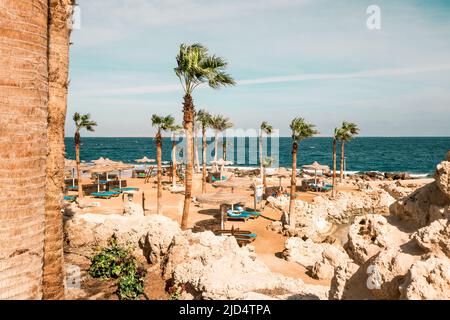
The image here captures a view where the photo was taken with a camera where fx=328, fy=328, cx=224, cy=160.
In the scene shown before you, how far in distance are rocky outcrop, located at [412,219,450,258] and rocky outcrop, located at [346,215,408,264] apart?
104 centimetres

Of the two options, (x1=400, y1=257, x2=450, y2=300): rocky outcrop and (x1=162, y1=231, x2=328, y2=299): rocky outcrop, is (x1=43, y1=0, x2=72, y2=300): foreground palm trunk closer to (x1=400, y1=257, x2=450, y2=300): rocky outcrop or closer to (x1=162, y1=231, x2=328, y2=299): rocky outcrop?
(x1=162, y1=231, x2=328, y2=299): rocky outcrop

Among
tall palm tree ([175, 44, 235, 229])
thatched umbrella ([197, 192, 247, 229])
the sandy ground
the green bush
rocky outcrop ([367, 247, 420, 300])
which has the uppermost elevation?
tall palm tree ([175, 44, 235, 229])

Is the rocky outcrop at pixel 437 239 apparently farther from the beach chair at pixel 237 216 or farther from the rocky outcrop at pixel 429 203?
the beach chair at pixel 237 216

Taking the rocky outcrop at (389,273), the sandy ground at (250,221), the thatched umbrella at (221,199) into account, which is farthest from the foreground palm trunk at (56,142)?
the thatched umbrella at (221,199)

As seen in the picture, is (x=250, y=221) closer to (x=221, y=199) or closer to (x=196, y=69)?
(x=221, y=199)

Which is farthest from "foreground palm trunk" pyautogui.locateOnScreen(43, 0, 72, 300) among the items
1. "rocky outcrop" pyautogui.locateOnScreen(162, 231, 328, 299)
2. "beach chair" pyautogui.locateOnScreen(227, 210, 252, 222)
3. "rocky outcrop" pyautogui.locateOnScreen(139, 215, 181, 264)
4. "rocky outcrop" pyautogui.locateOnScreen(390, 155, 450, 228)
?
"beach chair" pyautogui.locateOnScreen(227, 210, 252, 222)

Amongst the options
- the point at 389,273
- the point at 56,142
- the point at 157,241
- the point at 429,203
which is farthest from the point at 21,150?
the point at 157,241

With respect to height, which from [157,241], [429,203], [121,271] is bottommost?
[121,271]

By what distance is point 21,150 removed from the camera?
3654 millimetres

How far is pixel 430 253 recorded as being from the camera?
4043 mm

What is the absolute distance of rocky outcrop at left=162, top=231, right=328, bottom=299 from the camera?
7.67m

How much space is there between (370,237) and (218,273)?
3920 millimetres
